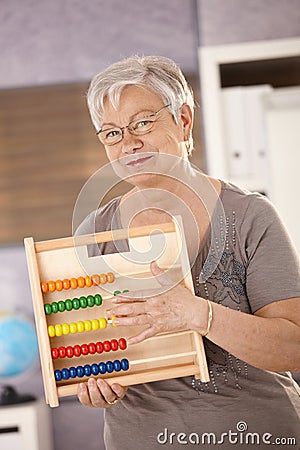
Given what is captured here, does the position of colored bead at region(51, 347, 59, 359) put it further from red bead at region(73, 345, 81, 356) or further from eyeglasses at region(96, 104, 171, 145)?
eyeglasses at region(96, 104, 171, 145)

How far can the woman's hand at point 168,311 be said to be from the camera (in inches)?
54.5

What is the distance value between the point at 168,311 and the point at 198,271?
0.74 feet

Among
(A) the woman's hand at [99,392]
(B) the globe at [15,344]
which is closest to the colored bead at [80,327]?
(A) the woman's hand at [99,392]

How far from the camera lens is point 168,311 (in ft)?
4.55

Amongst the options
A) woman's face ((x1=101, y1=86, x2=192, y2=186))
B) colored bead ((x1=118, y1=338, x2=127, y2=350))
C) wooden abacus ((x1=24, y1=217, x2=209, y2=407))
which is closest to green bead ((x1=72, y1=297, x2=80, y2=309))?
wooden abacus ((x1=24, y1=217, x2=209, y2=407))

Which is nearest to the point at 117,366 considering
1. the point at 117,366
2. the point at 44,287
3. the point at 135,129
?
the point at 117,366

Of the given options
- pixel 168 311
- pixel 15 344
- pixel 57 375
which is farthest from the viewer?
pixel 15 344

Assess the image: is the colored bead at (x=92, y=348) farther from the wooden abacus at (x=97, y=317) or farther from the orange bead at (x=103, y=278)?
the orange bead at (x=103, y=278)

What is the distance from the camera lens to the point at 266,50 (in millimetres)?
3717

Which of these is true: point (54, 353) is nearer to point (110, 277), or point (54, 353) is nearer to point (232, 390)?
point (110, 277)

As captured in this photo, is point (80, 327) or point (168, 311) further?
point (80, 327)

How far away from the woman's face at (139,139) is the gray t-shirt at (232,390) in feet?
0.53

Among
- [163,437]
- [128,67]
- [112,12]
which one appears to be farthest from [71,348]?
[112,12]

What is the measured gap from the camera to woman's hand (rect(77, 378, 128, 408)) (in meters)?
1.45
